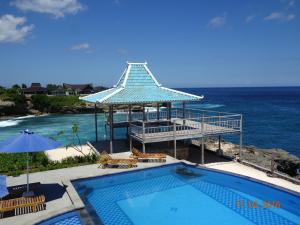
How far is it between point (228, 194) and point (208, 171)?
260 centimetres

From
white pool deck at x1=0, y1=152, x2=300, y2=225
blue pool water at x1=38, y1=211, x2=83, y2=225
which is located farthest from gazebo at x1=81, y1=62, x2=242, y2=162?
blue pool water at x1=38, y1=211, x2=83, y2=225

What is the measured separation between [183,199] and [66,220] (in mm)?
4699

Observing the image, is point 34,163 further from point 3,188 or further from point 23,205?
point 3,188

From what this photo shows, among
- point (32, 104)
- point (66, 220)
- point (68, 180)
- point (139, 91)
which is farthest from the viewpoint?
point (32, 104)

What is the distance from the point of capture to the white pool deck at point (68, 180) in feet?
31.7

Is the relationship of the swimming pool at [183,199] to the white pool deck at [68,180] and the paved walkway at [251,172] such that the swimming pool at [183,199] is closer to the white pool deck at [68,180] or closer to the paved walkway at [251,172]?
the white pool deck at [68,180]

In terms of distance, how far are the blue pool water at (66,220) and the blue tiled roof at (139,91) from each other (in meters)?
7.63

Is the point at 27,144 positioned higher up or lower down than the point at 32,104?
higher up

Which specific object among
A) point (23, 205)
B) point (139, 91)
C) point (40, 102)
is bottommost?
point (23, 205)

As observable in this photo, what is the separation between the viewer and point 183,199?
12.1 meters

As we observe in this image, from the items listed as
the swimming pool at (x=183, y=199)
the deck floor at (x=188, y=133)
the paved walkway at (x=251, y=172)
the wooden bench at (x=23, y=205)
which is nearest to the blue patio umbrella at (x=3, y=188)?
the wooden bench at (x=23, y=205)

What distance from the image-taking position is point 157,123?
20.9 m

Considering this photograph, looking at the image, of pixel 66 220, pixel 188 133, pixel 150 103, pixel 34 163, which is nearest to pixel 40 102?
pixel 34 163

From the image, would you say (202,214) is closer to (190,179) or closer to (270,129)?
(190,179)
